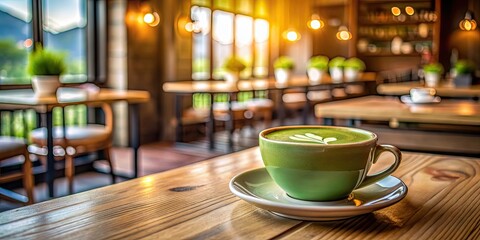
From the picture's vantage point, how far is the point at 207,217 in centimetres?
76

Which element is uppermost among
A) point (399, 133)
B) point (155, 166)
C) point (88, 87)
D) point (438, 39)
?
point (438, 39)

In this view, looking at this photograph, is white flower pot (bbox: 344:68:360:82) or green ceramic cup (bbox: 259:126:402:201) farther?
white flower pot (bbox: 344:68:360:82)

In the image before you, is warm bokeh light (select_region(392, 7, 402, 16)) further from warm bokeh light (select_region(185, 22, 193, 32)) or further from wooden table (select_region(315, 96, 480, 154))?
wooden table (select_region(315, 96, 480, 154))

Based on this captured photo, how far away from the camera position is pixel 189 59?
21.6 ft

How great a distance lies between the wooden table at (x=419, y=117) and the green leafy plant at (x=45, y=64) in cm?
183

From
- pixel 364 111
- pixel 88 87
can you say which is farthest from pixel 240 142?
pixel 364 111

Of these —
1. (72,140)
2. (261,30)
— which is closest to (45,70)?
(72,140)

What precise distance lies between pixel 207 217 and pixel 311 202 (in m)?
0.15

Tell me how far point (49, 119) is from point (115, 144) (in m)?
2.55

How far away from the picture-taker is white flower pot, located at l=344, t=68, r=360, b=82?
7.70 metres

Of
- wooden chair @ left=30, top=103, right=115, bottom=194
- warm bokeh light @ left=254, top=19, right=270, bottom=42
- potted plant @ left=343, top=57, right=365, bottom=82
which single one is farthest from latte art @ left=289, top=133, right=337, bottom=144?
warm bokeh light @ left=254, top=19, right=270, bottom=42

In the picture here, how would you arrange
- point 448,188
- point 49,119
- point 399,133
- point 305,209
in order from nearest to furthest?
point 305,209
point 448,188
point 399,133
point 49,119

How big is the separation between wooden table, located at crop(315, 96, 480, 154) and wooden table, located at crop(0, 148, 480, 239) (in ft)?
4.66

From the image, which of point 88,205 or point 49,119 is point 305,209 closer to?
point 88,205
